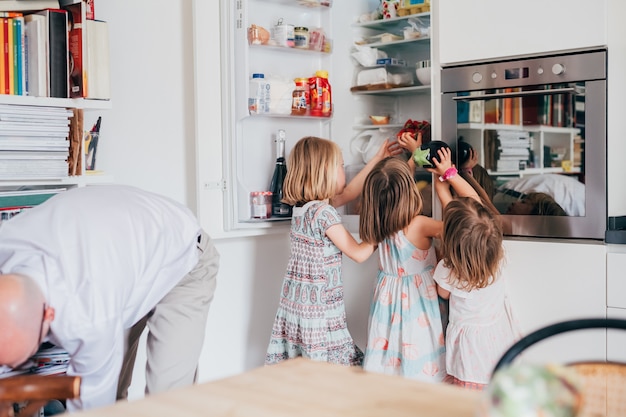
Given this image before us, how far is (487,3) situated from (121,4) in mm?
1460

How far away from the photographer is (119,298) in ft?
5.90

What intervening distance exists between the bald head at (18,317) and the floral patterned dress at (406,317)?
155cm

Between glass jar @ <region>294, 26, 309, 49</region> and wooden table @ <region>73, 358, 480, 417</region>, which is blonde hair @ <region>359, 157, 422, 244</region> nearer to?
glass jar @ <region>294, 26, 309, 49</region>

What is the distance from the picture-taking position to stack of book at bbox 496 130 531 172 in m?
2.62

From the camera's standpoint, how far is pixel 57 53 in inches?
97.4

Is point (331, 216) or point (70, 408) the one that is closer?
point (70, 408)

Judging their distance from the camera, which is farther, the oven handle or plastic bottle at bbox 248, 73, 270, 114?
plastic bottle at bbox 248, 73, 270, 114

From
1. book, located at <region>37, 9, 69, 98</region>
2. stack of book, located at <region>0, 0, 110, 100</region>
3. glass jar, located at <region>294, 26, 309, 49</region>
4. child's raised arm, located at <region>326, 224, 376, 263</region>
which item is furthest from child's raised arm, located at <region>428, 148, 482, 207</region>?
book, located at <region>37, 9, 69, 98</region>

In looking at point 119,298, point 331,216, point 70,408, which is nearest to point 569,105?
point 331,216

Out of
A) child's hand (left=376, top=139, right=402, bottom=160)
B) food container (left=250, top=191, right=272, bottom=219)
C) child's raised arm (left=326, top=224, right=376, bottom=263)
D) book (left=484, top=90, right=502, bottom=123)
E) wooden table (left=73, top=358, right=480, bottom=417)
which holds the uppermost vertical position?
book (left=484, top=90, right=502, bottom=123)

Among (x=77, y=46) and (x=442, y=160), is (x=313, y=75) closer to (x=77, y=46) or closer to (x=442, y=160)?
(x=442, y=160)

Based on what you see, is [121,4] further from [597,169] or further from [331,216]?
[597,169]

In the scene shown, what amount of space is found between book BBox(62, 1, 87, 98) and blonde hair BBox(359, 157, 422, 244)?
110 cm

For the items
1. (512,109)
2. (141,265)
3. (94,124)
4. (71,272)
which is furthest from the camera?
(94,124)
